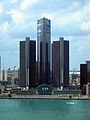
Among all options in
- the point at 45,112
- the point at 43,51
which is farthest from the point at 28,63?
the point at 45,112

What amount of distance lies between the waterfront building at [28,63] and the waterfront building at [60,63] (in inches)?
450

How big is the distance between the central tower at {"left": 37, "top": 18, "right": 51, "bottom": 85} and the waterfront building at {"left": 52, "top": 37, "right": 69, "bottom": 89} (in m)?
4.82

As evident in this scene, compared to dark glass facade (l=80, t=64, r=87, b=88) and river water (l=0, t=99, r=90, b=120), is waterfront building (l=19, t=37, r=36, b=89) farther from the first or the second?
river water (l=0, t=99, r=90, b=120)

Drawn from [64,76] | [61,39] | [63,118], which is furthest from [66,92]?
[63,118]

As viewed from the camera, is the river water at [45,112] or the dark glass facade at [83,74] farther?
the dark glass facade at [83,74]

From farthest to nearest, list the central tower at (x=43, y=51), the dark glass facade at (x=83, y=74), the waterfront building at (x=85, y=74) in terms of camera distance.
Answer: the dark glass facade at (x=83, y=74), the central tower at (x=43, y=51), the waterfront building at (x=85, y=74)

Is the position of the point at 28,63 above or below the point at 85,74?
above

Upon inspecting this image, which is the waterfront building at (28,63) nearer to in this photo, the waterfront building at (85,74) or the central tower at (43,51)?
the central tower at (43,51)

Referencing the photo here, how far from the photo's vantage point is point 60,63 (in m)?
146

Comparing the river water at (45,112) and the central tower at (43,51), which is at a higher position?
the central tower at (43,51)

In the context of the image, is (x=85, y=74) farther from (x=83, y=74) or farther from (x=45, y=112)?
(x=45, y=112)

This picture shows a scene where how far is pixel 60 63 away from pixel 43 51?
10.2 m

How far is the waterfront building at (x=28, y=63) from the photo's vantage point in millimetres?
139375

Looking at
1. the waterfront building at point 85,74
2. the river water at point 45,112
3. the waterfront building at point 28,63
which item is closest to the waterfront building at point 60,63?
the waterfront building at point 85,74
